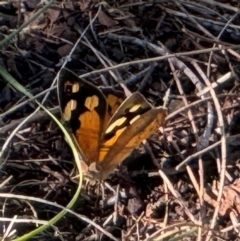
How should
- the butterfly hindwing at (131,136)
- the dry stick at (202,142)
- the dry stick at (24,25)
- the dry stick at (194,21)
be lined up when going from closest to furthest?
the butterfly hindwing at (131,136) < the dry stick at (202,142) < the dry stick at (24,25) < the dry stick at (194,21)

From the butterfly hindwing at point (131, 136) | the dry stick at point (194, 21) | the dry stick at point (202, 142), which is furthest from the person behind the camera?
the dry stick at point (194, 21)

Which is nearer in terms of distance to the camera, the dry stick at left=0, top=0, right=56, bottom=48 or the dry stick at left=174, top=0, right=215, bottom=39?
the dry stick at left=0, top=0, right=56, bottom=48

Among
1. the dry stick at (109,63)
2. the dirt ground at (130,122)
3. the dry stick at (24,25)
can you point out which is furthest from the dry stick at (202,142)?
the dry stick at (24,25)

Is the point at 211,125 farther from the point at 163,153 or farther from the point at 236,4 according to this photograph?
the point at 236,4

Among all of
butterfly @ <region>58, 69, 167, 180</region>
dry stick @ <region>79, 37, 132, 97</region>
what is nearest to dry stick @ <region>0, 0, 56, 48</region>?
dry stick @ <region>79, 37, 132, 97</region>

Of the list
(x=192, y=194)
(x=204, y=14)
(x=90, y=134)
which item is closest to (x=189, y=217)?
(x=192, y=194)

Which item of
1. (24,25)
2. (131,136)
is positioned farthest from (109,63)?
(131,136)

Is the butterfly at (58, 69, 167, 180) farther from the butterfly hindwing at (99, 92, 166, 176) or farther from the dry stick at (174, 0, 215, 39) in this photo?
the dry stick at (174, 0, 215, 39)

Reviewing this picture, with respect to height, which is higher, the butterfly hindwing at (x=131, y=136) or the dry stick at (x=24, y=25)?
the dry stick at (x=24, y=25)

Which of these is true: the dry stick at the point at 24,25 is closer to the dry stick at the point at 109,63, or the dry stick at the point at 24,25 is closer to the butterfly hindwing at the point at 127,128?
the dry stick at the point at 109,63
